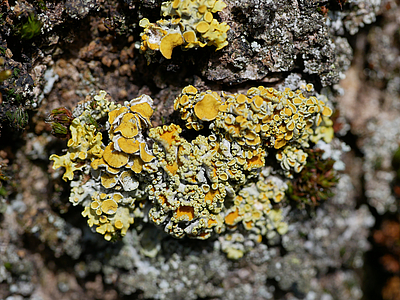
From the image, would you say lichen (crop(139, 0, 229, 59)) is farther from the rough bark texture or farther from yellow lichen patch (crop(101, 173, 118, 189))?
yellow lichen patch (crop(101, 173, 118, 189))

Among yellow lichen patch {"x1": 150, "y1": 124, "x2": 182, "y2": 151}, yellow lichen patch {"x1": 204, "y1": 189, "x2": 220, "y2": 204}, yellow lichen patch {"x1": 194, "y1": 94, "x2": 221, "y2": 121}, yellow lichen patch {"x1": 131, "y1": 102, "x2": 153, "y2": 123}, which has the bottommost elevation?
yellow lichen patch {"x1": 204, "y1": 189, "x2": 220, "y2": 204}

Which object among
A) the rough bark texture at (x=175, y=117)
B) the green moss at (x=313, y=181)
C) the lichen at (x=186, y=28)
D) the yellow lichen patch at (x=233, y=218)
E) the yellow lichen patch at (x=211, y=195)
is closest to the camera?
the lichen at (x=186, y=28)

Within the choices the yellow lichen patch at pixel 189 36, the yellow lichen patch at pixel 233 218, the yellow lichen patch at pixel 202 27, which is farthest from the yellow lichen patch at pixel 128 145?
the yellow lichen patch at pixel 233 218

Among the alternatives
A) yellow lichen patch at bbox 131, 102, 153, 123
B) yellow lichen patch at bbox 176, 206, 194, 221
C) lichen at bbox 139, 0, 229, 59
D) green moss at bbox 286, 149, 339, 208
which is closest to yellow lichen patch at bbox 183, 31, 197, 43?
lichen at bbox 139, 0, 229, 59

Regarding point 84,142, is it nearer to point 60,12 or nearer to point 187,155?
point 187,155

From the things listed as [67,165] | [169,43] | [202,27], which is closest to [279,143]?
[202,27]

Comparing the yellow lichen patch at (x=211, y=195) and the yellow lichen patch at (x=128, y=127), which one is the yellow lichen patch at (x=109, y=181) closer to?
the yellow lichen patch at (x=128, y=127)

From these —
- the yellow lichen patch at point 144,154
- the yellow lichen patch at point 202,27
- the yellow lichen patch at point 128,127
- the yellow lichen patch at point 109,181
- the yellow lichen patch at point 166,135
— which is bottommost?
the yellow lichen patch at point 109,181
